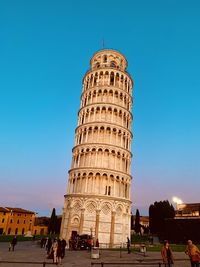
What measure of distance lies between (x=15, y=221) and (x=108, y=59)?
205 ft

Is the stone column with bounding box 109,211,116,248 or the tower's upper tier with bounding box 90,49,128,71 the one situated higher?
the tower's upper tier with bounding box 90,49,128,71

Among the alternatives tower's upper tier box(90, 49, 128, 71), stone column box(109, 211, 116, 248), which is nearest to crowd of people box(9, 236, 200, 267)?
stone column box(109, 211, 116, 248)

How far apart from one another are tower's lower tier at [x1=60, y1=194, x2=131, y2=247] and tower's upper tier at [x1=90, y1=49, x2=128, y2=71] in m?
28.7

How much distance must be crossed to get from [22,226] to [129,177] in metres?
57.3

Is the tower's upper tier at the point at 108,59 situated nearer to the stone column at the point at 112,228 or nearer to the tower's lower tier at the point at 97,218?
the tower's lower tier at the point at 97,218

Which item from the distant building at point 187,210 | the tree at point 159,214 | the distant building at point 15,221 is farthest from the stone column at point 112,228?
the distant building at point 15,221

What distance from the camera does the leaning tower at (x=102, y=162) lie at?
38344 mm

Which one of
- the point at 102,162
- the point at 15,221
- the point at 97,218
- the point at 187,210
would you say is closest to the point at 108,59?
the point at 102,162

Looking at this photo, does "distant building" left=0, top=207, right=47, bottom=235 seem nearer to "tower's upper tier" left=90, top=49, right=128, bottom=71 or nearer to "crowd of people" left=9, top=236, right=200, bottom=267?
"crowd of people" left=9, top=236, right=200, bottom=267

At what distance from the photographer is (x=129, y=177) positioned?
44156mm

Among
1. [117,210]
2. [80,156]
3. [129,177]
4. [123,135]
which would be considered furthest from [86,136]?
[117,210]

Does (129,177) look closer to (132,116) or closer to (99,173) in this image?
(99,173)

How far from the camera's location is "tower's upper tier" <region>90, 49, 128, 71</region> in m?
53.7

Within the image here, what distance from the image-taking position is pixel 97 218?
37.7 metres
